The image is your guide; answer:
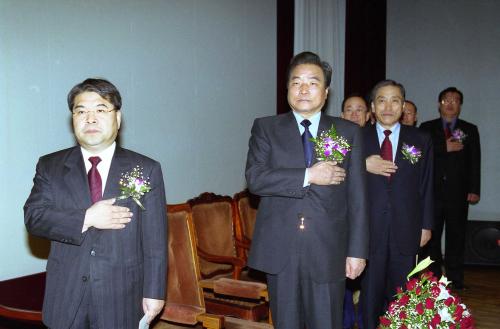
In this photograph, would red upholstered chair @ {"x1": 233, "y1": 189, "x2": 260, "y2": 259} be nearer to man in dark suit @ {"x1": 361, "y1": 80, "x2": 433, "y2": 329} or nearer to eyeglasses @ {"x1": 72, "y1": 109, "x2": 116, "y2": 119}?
man in dark suit @ {"x1": 361, "y1": 80, "x2": 433, "y2": 329}

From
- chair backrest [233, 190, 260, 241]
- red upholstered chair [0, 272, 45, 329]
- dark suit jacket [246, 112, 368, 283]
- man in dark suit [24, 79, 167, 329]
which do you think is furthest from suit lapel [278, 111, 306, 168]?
chair backrest [233, 190, 260, 241]

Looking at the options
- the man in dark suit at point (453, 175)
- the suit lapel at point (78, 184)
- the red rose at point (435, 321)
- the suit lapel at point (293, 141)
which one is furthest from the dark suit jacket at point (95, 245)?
the man in dark suit at point (453, 175)

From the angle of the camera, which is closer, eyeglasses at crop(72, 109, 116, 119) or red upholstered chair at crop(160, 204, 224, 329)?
eyeglasses at crop(72, 109, 116, 119)

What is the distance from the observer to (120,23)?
457 centimetres

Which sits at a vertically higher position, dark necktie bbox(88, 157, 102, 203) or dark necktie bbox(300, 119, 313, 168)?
dark necktie bbox(300, 119, 313, 168)

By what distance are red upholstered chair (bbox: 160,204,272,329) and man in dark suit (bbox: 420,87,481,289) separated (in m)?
2.72

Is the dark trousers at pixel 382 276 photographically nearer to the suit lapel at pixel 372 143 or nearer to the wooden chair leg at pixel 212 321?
the suit lapel at pixel 372 143

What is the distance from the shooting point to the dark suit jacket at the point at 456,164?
6125 mm

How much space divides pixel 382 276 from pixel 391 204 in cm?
43

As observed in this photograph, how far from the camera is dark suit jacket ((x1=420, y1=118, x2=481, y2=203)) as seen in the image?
612 centimetres

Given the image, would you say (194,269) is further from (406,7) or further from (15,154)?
(406,7)

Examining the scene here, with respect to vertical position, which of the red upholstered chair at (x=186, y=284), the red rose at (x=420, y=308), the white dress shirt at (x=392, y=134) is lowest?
the red upholstered chair at (x=186, y=284)

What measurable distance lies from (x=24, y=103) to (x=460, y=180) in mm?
4152

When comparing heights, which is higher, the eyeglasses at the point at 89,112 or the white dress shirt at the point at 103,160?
the eyeglasses at the point at 89,112
